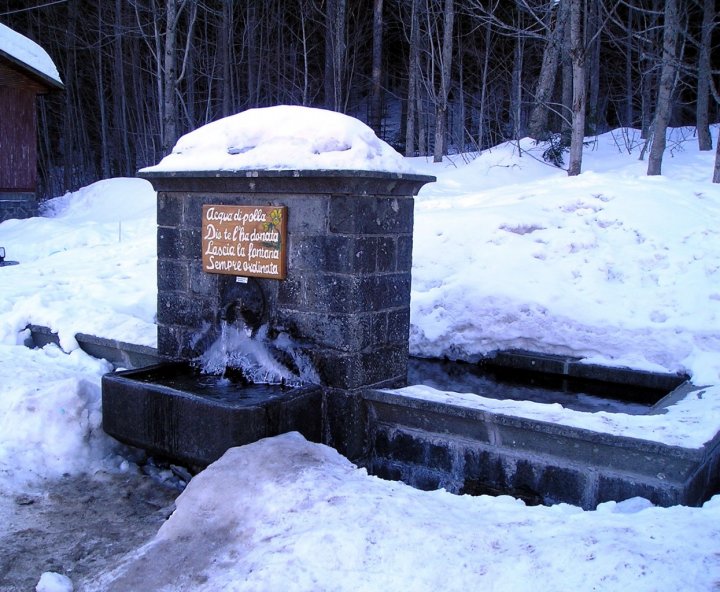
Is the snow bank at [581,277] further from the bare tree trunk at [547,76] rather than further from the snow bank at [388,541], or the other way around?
the bare tree trunk at [547,76]

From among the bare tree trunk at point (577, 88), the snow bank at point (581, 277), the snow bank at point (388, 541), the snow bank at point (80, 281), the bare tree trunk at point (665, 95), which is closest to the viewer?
the snow bank at point (388, 541)

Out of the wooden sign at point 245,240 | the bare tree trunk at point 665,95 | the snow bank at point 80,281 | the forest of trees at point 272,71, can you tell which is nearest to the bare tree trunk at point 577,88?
the bare tree trunk at point 665,95

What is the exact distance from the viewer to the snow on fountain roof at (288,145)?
14.5 feet

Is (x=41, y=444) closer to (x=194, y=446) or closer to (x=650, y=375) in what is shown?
(x=194, y=446)

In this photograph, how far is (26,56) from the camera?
18.8m

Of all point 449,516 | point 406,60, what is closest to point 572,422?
point 449,516

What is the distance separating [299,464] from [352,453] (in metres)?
0.95

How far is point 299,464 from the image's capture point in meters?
3.63

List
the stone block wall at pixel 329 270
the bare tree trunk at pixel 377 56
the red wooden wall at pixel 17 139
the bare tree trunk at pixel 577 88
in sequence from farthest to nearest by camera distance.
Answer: the bare tree trunk at pixel 377 56
the red wooden wall at pixel 17 139
the bare tree trunk at pixel 577 88
the stone block wall at pixel 329 270

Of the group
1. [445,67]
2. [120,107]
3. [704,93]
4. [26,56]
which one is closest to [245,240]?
[445,67]

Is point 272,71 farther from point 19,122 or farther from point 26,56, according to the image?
point 19,122

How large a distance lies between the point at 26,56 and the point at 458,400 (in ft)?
60.4

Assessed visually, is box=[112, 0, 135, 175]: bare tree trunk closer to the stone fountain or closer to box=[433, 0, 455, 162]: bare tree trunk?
box=[433, 0, 455, 162]: bare tree trunk

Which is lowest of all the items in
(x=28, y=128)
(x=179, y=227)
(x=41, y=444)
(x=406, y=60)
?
(x=41, y=444)
